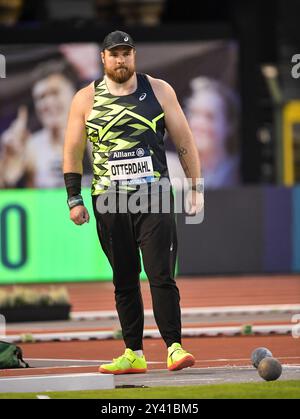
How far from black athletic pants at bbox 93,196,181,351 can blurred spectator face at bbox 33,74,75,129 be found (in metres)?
13.3

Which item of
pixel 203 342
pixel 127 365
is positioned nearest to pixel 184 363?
pixel 127 365

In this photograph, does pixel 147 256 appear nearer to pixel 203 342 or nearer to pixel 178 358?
pixel 178 358

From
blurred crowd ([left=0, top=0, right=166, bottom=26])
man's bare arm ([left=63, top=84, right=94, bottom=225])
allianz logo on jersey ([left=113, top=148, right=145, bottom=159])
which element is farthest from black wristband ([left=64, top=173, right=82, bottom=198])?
blurred crowd ([left=0, top=0, right=166, bottom=26])

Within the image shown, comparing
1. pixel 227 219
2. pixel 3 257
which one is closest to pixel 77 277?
pixel 3 257

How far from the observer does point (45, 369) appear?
9.79 m

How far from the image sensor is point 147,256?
9273mm

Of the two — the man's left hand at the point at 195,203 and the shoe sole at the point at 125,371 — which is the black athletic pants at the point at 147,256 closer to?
the man's left hand at the point at 195,203

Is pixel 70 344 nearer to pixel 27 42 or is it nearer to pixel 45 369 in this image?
pixel 45 369

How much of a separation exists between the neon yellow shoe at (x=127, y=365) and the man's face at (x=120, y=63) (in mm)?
1761

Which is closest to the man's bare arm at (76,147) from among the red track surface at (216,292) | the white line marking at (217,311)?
the white line marking at (217,311)

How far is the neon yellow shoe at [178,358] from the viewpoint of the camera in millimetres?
9141

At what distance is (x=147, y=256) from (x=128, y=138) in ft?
2.47

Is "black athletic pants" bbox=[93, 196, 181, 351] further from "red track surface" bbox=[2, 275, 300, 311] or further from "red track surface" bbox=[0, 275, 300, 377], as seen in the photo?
"red track surface" bbox=[2, 275, 300, 311]

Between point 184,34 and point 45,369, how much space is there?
45.2 ft
